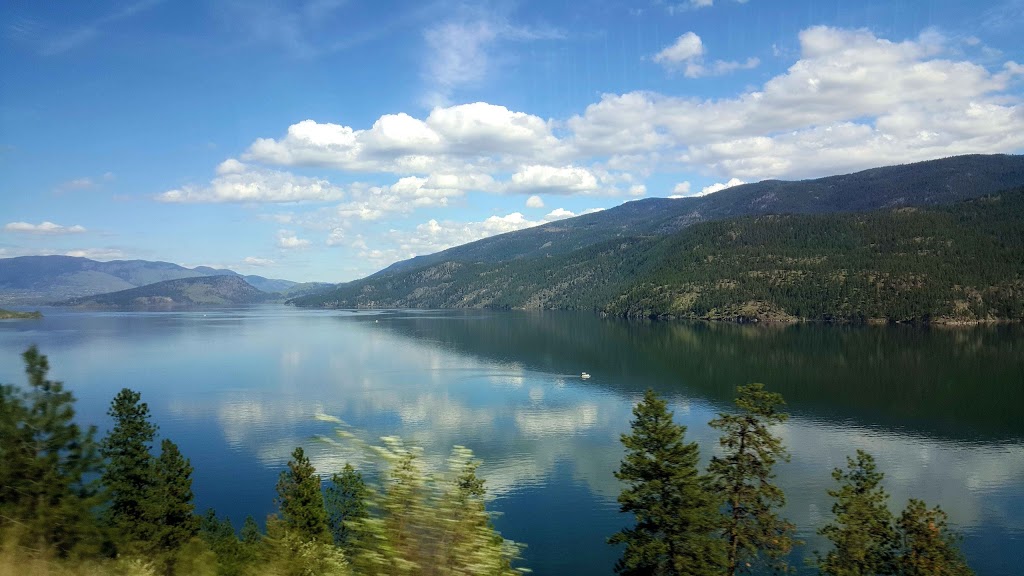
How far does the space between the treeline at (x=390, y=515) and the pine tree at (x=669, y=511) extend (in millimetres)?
77

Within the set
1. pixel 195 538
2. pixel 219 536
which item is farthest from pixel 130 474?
pixel 195 538

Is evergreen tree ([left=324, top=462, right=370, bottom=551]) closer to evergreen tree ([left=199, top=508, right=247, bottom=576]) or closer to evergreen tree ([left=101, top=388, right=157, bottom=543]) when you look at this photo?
evergreen tree ([left=199, top=508, right=247, bottom=576])

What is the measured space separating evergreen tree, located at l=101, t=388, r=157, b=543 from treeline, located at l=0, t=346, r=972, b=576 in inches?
3.8

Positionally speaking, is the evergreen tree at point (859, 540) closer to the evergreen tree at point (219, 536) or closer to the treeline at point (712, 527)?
the treeline at point (712, 527)

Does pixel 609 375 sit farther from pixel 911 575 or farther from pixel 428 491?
pixel 428 491

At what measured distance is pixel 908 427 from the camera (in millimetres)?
83312

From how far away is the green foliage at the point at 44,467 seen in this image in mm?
13445

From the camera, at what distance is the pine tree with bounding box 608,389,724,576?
1225 inches

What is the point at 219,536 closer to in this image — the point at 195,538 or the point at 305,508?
the point at 305,508

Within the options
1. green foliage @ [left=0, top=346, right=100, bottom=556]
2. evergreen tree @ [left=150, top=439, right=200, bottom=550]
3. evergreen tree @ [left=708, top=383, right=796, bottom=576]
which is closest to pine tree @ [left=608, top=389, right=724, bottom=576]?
evergreen tree @ [left=708, top=383, right=796, bottom=576]

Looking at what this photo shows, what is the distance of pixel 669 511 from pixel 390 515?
27.2m

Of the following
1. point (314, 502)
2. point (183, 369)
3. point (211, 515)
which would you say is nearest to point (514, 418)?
point (211, 515)

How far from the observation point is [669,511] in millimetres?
31891

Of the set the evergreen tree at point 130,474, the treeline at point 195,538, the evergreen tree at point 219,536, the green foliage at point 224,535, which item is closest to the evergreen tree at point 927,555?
the treeline at point 195,538
